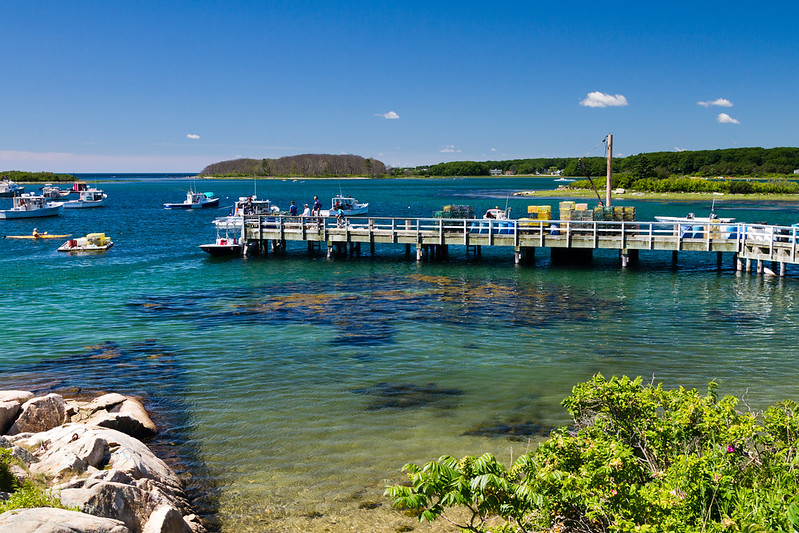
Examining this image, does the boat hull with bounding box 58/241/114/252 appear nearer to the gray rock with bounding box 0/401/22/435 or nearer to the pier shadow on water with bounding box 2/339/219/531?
the pier shadow on water with bounding box 2/339/219/531

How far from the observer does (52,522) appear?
20.6ft

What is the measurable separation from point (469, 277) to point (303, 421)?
19339 millimetres

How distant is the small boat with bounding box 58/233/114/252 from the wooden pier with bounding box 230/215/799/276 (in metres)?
11.7

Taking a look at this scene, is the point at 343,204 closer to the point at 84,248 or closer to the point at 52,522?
the point at 84,248

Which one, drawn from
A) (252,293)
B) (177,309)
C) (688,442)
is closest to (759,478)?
(688,442)

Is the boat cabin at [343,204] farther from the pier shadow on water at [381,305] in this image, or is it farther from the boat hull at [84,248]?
the pier shadow on water at [381,305]

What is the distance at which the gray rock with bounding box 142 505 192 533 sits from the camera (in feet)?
25.8

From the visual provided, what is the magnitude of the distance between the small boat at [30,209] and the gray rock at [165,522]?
80.3 meters

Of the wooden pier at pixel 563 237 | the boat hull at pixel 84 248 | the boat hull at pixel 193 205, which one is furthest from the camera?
the boat hull at pixel 193 205

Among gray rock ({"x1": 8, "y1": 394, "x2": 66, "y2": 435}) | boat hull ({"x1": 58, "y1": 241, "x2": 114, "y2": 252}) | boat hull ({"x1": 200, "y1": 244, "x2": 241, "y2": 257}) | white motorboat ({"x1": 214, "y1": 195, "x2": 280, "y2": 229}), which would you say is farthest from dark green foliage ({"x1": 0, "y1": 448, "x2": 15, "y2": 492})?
boat hull ({"x1": 58, "y1": 241, "x2": 114, "y2": 252})

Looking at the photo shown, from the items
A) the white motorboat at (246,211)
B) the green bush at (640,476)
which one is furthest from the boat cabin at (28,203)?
the green bush at (640,476)

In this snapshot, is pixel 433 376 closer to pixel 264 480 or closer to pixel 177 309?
pixel 264 480

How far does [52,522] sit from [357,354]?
11.7 m

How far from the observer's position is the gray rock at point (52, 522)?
605 centimetres
